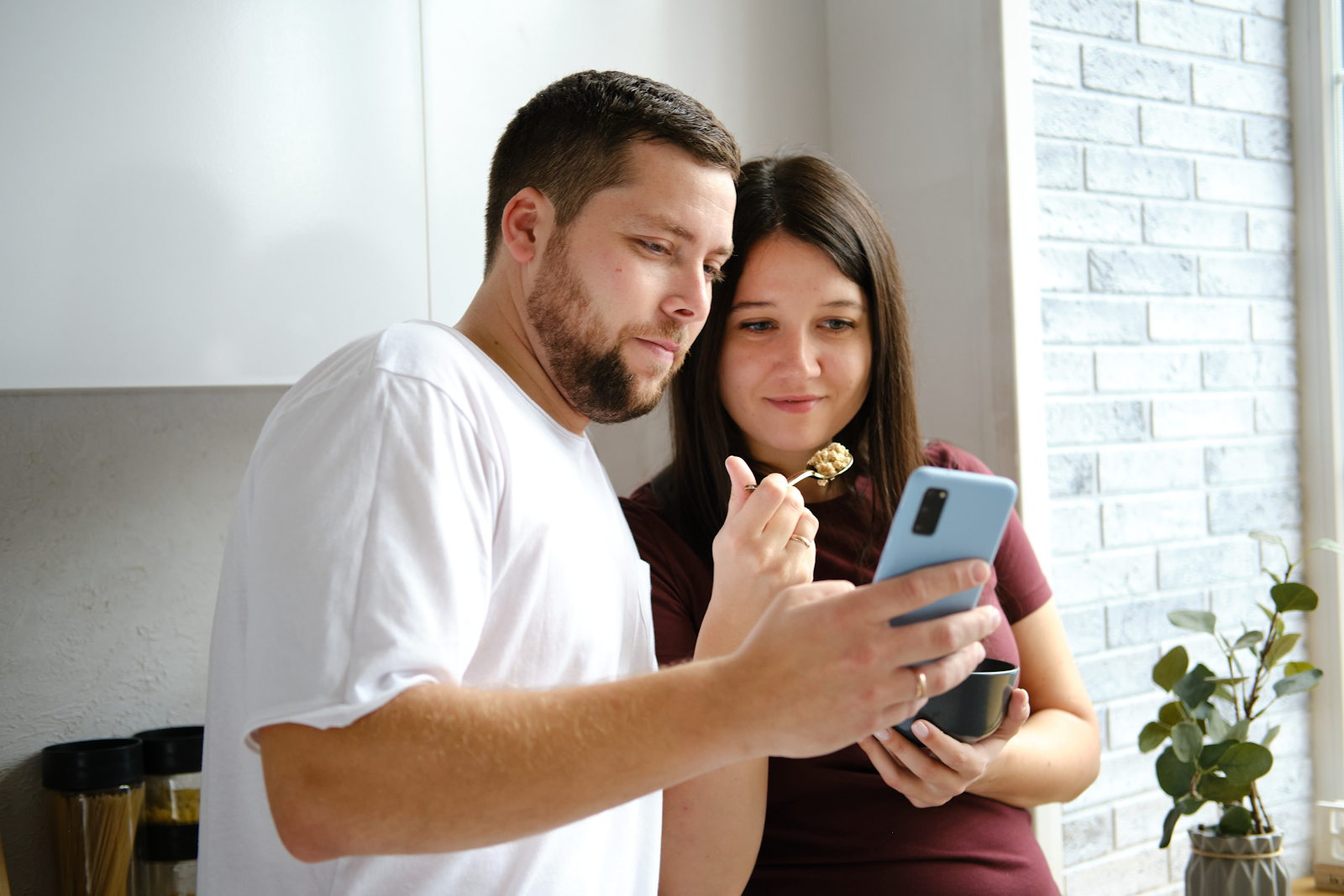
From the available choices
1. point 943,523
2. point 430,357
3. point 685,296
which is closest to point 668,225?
point 685,296

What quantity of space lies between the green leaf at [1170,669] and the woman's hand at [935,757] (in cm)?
80

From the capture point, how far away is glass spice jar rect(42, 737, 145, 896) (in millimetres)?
1348

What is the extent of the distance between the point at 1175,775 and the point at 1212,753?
68mm

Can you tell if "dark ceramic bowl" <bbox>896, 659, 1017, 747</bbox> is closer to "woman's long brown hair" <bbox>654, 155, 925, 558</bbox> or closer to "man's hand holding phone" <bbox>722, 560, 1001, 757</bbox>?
"man's hand holding phone" <bbox>722, 560, 1001, 757</bbox>

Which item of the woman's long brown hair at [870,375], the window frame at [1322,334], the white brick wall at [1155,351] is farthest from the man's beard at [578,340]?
the window frame at [1322,334]

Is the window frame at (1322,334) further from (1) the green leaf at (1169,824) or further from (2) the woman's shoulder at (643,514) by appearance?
(2) the woman's shoulder at (643,514)

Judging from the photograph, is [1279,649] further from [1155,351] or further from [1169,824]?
[1155,351]

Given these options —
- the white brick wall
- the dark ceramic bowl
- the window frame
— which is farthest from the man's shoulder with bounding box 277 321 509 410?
the window frame

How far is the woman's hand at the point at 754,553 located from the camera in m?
0.98

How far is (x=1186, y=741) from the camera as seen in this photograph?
1.63m

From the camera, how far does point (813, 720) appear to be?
65cm

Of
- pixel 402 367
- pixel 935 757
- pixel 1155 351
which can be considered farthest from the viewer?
pixel 1155 351

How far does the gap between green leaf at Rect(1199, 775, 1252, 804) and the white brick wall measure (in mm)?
218

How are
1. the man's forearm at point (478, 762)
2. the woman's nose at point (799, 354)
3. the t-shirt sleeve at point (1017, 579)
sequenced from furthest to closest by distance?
1. the t-shirt sleeve at point (1017, 579)
2. the woman's nose at point (799, 354)
3. the man's forearm at point (478, 762)
